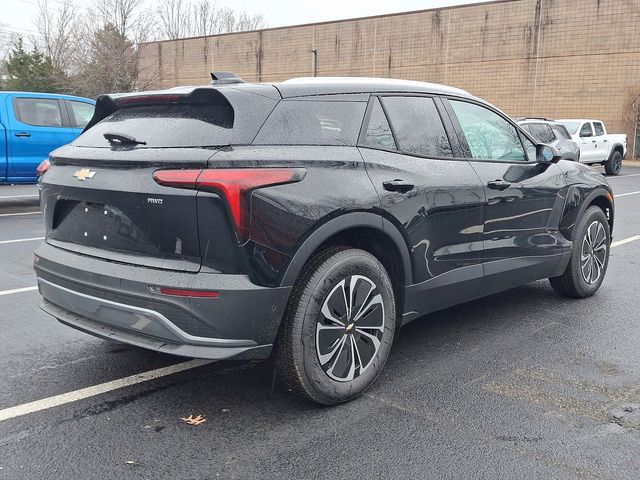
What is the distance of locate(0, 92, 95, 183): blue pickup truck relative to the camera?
34.0 ft

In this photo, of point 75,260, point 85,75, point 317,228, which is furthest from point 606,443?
point 85,75

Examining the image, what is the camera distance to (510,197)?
4410mm

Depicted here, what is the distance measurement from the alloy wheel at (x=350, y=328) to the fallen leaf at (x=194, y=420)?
0.68m

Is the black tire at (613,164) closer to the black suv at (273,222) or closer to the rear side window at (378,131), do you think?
the black suv at (273,222)

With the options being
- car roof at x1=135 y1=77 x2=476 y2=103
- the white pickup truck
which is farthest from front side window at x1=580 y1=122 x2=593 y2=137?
car roof at x1=135 y1=77 x2=476 y2=103

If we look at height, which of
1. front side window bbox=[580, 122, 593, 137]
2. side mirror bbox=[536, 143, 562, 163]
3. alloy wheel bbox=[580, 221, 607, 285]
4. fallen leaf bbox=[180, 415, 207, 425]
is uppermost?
front side window bbox=[580, 122, 593, 137]

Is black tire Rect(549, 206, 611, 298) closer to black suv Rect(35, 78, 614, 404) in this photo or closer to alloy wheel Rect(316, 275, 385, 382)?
black suv Rect(35, 78, 614, 404)

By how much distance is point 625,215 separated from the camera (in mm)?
10773

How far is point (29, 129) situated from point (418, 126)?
8.74 m

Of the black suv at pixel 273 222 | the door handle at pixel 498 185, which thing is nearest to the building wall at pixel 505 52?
the door handle at pixel 498 185

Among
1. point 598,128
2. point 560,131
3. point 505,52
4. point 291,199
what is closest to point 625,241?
point 291,199

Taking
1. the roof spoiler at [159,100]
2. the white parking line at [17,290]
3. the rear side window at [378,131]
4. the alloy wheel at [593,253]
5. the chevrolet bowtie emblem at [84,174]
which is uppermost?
the roof spoiler at [159,100]

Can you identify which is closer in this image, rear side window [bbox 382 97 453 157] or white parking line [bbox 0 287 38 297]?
rear side window [bbox 382 97 453 157]

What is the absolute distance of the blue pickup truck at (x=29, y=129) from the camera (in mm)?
10352
